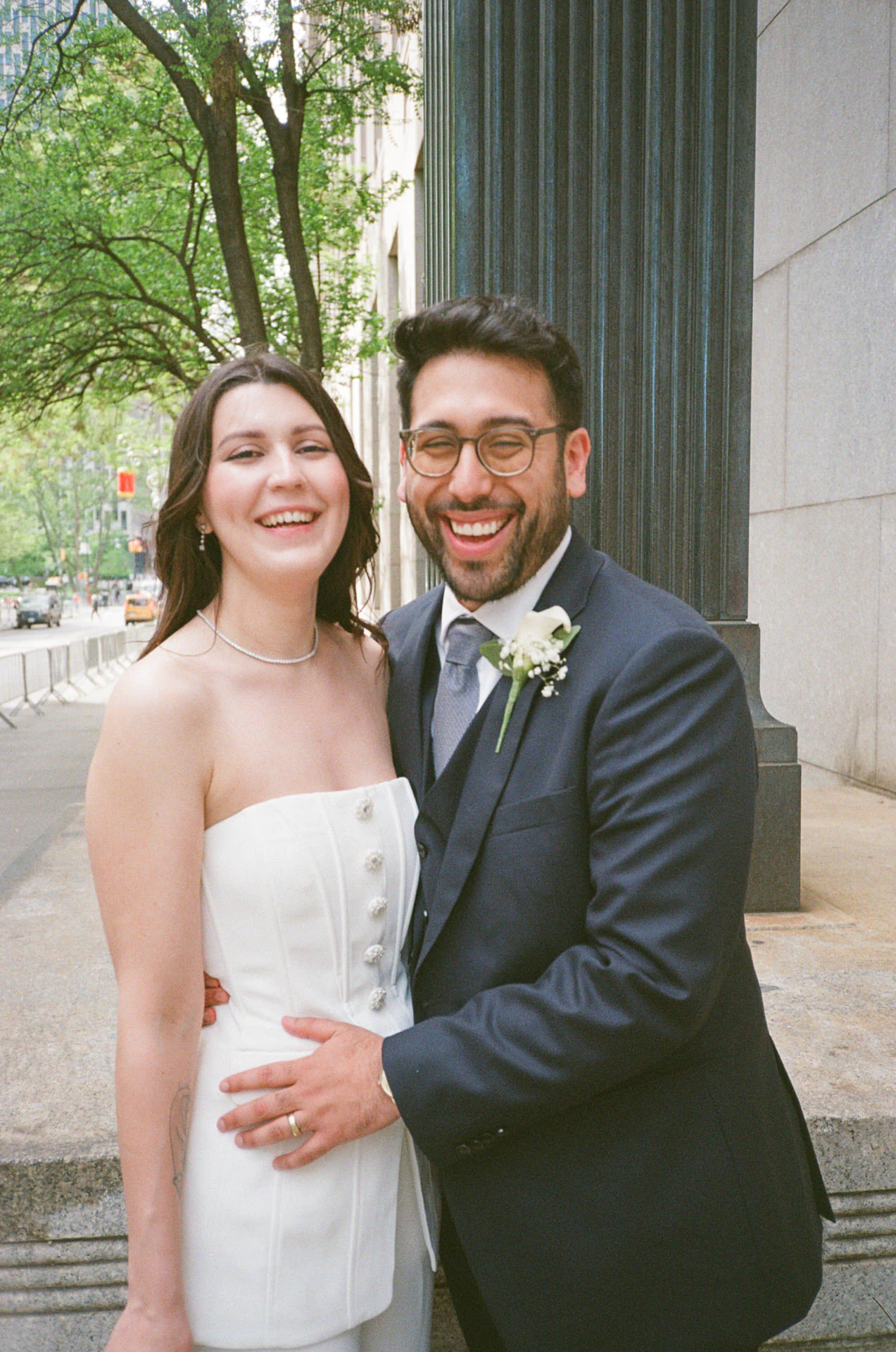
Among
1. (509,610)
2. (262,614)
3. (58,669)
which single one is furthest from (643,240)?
(58,669)

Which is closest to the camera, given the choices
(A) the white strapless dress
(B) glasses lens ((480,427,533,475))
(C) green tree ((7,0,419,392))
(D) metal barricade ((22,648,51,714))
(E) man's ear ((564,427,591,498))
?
(A) the white strapless dress

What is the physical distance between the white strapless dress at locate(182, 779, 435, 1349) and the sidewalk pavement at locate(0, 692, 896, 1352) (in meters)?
0.91

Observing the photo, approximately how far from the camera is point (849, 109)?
8141 mm

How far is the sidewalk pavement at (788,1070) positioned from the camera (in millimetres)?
2979

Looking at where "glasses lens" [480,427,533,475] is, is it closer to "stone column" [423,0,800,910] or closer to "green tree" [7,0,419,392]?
"stone column" [423,0,800,910]

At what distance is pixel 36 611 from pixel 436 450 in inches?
2247

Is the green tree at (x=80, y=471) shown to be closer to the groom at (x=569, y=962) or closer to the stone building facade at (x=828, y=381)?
the stone building facade at (x=828, y=381)

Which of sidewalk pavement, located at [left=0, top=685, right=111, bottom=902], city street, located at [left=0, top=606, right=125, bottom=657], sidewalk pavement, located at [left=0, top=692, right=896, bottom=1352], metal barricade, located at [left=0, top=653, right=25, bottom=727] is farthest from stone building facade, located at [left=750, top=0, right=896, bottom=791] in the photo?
city street, located at [left=0, top=606, right=125, bottom=657]

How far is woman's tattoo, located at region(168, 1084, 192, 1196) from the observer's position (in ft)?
6.95

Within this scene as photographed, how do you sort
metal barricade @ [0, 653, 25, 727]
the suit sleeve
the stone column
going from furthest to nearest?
metal barricade @ [0, 653, 25, 727]
the stone column
the suit sleeve

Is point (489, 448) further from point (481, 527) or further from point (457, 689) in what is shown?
point (457, 689)

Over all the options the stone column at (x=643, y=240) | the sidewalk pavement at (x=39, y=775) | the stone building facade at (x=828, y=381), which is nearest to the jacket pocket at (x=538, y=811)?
the stone column at (x=643, y=240)

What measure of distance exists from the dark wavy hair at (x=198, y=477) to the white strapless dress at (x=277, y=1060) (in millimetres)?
527

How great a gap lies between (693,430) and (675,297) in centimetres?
56
